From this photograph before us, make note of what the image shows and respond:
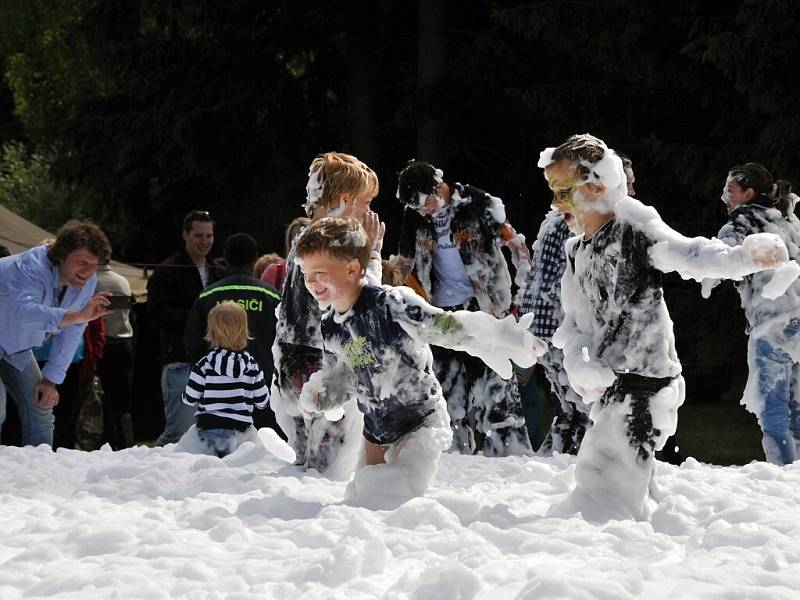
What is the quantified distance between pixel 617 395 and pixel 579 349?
0.80 feet

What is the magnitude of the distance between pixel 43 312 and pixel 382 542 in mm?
3997

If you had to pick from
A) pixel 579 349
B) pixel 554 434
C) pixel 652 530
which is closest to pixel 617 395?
pixel 579 349

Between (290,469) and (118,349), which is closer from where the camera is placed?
(290,469)

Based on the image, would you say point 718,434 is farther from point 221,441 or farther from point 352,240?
point 352,240

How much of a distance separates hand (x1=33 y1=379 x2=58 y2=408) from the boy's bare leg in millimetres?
3181

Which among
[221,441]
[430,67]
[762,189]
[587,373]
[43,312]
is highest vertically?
[430,67]

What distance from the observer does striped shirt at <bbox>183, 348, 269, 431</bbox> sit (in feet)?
23.0

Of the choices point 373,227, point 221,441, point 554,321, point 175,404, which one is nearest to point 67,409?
point 175,404

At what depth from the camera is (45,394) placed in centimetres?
772

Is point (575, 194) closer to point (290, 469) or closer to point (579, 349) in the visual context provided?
point (579, 349)

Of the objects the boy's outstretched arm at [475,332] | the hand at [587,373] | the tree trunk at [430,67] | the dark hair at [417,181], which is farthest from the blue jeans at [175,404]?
the tree trunk at [430,67]

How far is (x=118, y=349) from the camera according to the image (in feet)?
31.2

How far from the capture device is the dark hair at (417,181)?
25.4 ft

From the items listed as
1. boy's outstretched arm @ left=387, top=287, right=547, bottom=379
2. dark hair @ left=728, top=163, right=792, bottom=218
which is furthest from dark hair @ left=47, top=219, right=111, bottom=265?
dark hair @ left=728, top=163, right=792, bottom=218
